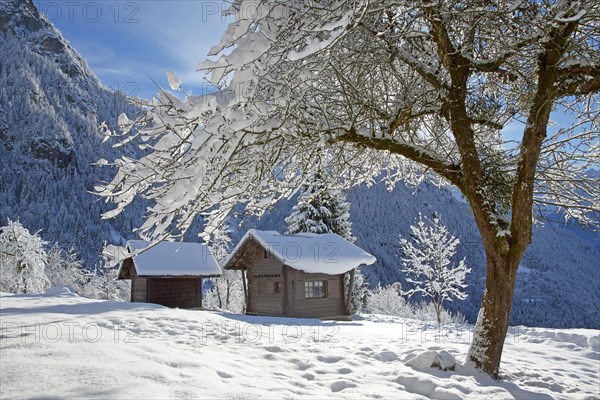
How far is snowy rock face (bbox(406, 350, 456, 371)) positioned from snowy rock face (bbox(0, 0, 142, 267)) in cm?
10917

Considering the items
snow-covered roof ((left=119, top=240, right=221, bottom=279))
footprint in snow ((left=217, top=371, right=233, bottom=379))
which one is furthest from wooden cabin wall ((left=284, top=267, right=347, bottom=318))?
footprint in snow ((left=217, top=371, right=233, bottom=379))

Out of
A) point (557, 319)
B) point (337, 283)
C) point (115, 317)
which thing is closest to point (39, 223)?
point (337, 283)

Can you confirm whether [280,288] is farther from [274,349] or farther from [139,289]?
[274,349]

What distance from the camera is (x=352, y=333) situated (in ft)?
28.9

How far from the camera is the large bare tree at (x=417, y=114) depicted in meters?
3.35

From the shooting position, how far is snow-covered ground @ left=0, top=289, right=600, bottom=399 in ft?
9.81

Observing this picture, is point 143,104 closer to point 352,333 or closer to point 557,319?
point 352,333

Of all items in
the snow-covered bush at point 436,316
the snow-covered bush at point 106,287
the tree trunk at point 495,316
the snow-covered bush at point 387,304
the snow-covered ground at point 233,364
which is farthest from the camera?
the snow-covered bush at point 106,287

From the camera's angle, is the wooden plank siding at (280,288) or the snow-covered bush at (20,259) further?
the snow-covered bush at (20,259)

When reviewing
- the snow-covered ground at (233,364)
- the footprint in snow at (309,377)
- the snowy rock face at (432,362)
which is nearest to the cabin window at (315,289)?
the snow-covered ground at (233,364)

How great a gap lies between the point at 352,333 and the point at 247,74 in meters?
7.38

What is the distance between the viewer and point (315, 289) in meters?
21.3

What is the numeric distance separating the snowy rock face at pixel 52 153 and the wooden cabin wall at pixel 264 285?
92745mm

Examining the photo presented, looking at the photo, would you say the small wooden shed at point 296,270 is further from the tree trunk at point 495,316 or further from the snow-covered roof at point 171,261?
the tree trunk at point 495,316
